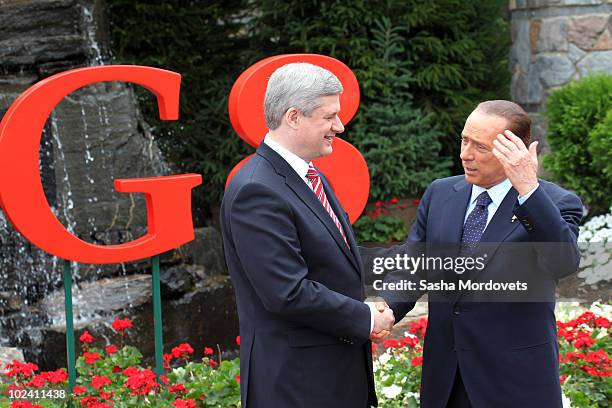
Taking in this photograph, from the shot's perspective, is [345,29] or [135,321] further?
[345,29]

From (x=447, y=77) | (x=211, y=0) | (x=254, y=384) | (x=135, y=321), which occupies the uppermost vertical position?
(x=211, y=0)

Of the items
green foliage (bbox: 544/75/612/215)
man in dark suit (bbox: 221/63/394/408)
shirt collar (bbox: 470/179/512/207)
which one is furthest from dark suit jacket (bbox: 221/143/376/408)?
green foliage (bbox: 544/75/612/215)

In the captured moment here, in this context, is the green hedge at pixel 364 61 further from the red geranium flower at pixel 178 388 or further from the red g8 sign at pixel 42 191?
the red geranium flower at pixel 178 388

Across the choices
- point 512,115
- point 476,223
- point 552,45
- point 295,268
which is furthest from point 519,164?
point 552,45

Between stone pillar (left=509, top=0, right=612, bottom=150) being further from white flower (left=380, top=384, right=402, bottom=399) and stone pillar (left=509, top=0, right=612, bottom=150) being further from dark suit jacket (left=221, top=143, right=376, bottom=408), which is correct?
dark suit jacket (left=221, top=143, right=376, bottom=408)

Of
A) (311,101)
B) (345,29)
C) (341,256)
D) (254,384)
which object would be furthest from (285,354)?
(345,29)

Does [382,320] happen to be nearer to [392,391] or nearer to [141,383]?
[392,391]

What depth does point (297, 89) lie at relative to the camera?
250 cm

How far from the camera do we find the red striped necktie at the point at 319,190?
2.64m

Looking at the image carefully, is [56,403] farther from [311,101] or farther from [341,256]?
[311,101]

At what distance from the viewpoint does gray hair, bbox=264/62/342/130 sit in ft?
8.20

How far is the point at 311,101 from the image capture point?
251 centimetres

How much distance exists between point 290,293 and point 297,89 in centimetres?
60

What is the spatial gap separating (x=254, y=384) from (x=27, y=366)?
1.51m
